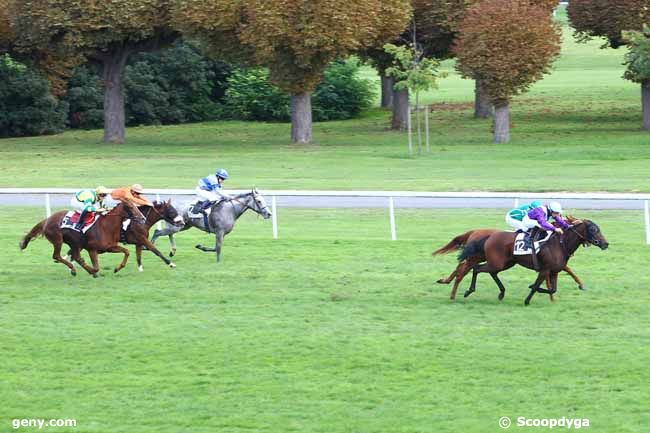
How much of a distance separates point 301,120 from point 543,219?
1040 inches

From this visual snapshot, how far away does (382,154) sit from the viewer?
34.2 meters

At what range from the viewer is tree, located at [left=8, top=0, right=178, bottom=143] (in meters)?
36.5

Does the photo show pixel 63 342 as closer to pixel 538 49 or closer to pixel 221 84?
pixel 538 49

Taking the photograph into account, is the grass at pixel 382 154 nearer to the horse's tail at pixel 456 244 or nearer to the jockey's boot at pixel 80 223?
the horse's tail at pixel 456 244

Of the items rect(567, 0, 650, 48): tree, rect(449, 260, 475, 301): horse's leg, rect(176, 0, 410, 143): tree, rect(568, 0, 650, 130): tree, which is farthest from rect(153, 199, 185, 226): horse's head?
rect(567, 0, 650, 48): tree

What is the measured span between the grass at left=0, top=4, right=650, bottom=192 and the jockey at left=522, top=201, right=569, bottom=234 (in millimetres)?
12159

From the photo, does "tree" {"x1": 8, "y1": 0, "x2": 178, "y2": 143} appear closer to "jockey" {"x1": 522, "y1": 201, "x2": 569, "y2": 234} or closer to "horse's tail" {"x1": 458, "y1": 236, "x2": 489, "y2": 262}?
"horse's tail" {"x1": 458, "y1": 236, "x2": 489, "y2": 262}

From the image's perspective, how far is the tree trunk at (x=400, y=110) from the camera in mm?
41062

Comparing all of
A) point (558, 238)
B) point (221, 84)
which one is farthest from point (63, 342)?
point (221, 84)

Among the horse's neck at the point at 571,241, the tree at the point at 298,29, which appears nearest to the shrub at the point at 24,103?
the tree at the point at 298,29

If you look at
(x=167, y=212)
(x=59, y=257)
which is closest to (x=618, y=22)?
(x=167, y=212)

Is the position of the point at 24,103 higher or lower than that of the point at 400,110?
higher

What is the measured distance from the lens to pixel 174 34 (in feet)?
129

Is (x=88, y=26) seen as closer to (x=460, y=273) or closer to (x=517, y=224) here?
(x=460, y=273)
